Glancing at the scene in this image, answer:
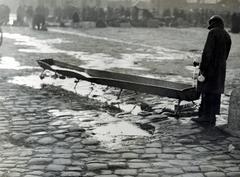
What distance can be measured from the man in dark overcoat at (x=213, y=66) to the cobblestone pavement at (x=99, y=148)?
1.42 ft

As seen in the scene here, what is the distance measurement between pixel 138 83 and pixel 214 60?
5.70 ft

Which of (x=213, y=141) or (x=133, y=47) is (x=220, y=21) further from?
(x=133, y=47)

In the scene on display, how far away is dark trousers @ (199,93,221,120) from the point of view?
788 centimetres

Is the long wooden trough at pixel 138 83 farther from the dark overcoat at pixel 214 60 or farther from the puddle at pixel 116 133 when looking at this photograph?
the puddle at pixel 116 133

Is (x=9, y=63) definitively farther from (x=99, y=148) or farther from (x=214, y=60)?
(x=99, y=148)

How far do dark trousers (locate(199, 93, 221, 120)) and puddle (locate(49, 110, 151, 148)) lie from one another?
1325 mm

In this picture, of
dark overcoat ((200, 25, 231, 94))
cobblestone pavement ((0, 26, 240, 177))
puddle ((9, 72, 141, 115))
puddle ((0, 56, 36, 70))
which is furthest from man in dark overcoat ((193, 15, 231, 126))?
puddle ((0, 56, 36, 70))

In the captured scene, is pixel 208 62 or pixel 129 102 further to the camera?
pixel 129 102

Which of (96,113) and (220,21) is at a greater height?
(220,21)

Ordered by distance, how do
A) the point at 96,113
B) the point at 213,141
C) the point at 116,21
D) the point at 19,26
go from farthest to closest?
the point at 116,21, the point at 19,26, the point at 96,113, the point at 213,141

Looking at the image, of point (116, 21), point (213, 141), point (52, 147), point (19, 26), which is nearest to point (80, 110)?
point (52, 147)

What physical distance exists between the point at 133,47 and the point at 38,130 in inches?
643

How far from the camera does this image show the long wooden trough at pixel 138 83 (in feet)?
26.5

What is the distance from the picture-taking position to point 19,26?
120 ft
